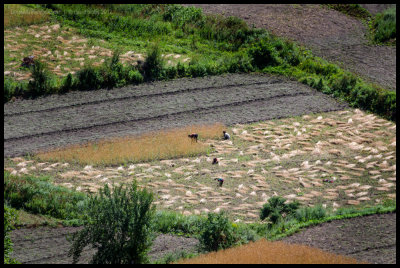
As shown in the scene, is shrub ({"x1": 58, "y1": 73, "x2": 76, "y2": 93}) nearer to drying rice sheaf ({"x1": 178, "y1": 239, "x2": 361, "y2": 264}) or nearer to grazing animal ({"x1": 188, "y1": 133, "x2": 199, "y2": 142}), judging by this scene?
grazing animal ({"x1": 188, "y1": 133, "x2": 199, "y2": 142})

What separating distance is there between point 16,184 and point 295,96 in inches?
391

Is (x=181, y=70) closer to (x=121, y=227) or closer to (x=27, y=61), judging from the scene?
(x=27, y=61)

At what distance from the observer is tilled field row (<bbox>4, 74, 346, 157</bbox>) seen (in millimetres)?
18266

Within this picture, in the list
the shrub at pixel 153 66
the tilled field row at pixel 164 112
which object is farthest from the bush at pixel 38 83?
the shrub at pixel 153 66

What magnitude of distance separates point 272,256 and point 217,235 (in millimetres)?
1407

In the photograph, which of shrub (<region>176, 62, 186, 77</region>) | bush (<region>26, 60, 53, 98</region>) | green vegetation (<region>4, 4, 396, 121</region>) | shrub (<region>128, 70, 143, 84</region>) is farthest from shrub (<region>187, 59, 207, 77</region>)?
bush (<region>26, 60, 53, 98</region>)

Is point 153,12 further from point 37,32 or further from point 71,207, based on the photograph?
point 71,207

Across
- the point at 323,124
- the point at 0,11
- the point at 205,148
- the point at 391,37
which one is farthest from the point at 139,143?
the point at 391,37

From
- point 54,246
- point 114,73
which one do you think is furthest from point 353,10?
point 54,246

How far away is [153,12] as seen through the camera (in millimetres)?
26062

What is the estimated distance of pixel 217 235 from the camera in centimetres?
1227

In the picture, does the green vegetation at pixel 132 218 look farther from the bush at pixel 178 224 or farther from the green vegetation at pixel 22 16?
the green vegetation at pixel 22 16

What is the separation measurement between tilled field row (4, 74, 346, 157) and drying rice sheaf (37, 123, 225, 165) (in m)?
0.48

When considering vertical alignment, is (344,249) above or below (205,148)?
above
